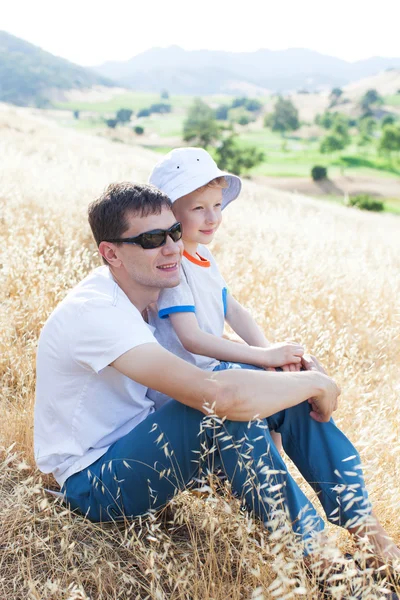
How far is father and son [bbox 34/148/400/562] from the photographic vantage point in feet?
6.76

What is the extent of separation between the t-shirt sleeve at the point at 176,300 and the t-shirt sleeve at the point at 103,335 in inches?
16.9

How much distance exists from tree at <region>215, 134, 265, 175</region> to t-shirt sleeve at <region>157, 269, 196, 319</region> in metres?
66.5

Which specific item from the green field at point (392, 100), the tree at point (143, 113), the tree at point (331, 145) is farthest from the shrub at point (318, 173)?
the tree at point (143, 113)

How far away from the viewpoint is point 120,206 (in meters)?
2.35

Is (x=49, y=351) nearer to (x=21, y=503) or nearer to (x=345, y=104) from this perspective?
(x=21, y=503)

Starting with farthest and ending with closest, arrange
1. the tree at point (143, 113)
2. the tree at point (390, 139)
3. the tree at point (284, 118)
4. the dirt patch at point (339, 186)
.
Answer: the tree at point (143, 113) → the tree at point (284, 118) → the tree at point (390, 139) → the dirt patch at point (339, 186)

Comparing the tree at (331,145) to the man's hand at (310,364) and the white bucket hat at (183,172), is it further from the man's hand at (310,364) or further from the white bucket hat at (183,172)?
the man's hand at (310,364)

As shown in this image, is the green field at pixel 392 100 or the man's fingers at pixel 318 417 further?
the green field at pixel 392 100

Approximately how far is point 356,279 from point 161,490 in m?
4.21

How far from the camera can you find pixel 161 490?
221 centimetres

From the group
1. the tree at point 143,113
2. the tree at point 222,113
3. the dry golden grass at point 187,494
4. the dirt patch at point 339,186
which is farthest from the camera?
the tree at point 143,113

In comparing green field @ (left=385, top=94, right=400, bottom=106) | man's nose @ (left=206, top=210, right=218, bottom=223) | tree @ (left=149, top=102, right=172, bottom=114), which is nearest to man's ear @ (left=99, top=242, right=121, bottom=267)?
man's nose @ (left=206, top=210, right=218, bottom=223)

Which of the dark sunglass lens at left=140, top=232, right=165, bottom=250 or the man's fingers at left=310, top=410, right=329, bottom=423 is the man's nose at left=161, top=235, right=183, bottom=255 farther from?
the man's fingers at left=310, top=410, right=329, bottom=423

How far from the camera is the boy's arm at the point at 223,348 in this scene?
8.41ft
